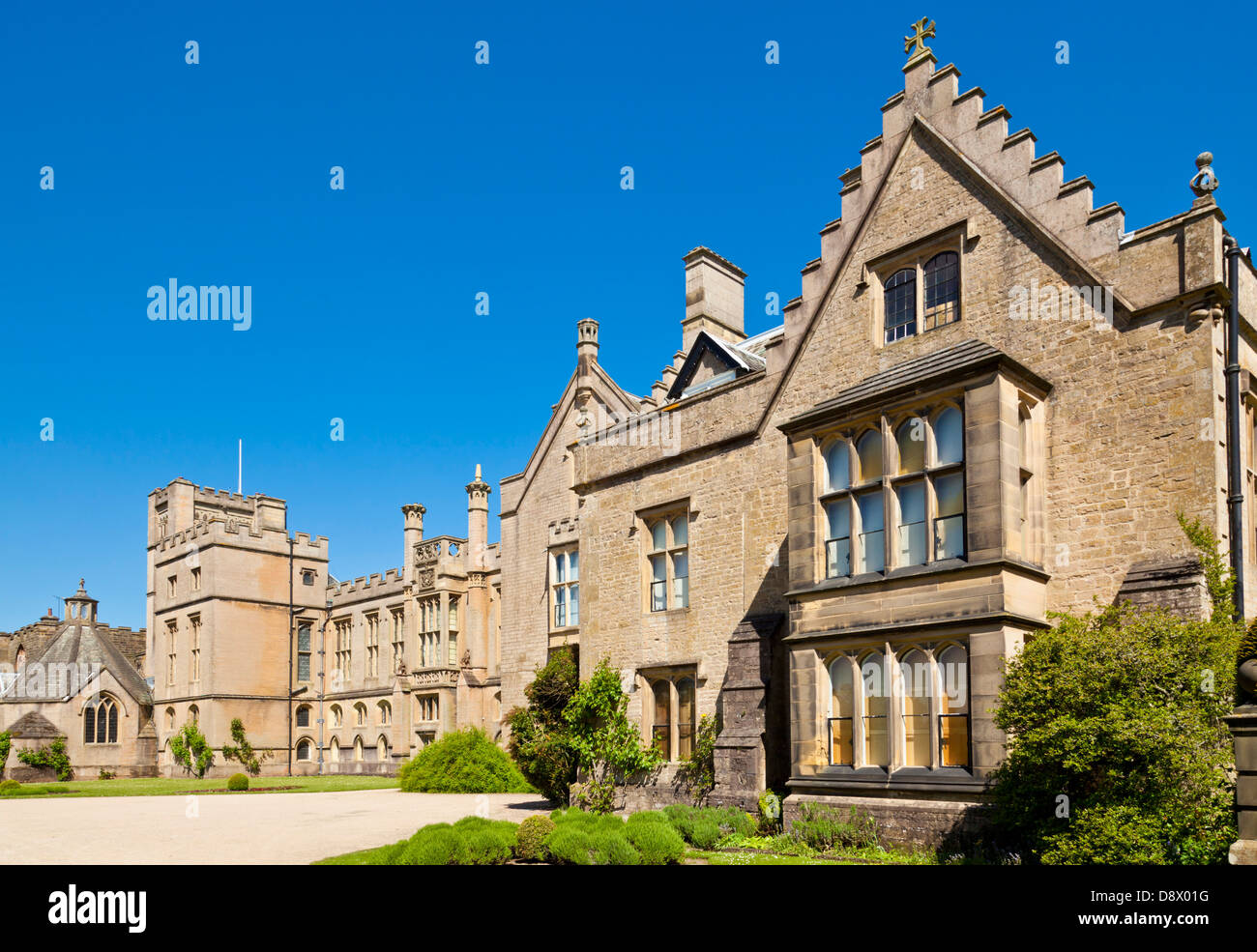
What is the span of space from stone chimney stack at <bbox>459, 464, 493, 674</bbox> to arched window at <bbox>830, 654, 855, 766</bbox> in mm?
30447

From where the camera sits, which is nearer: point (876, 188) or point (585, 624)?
point (876, 188)

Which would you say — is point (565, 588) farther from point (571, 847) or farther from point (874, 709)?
point (571, 847)

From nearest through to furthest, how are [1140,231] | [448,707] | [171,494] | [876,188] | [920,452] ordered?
[1140,231] < [920,452] < [876,188] < [448,707] < [171,494]

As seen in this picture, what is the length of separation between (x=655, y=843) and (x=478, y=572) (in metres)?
33.1

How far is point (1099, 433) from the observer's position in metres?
14.7

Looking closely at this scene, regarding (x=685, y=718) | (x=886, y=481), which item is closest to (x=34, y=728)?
(x=685, y=718)

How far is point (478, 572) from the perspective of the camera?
45.6 m

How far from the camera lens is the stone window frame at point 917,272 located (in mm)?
16828

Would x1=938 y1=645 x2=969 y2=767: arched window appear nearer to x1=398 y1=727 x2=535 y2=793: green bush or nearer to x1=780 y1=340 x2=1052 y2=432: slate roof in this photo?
x1=780 y1=340 x2=1052 y2=432: slate roof

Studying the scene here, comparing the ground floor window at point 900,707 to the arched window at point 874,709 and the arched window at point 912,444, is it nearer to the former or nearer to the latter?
the arched window at point 874,709

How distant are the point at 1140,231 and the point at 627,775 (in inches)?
515

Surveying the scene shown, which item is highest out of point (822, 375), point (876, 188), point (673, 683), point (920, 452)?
point (876, 188)
